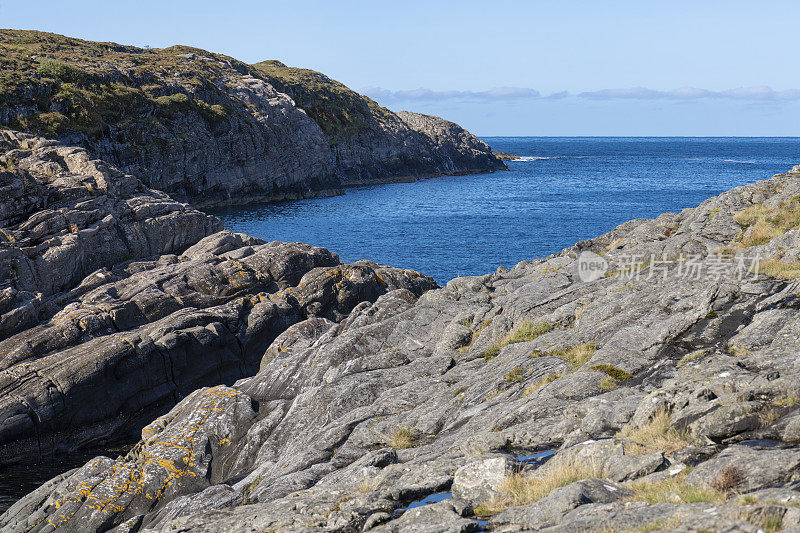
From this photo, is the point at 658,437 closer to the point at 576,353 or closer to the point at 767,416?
the point at 767,416

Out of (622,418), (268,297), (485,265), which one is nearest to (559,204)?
(485,265)

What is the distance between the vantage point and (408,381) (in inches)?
835

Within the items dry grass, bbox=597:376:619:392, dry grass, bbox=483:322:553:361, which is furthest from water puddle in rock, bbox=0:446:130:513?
dry grass, bbox=597:376:619:392

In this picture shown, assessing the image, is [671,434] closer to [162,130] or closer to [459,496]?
[459,496]

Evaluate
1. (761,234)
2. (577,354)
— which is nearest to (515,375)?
(577,354)

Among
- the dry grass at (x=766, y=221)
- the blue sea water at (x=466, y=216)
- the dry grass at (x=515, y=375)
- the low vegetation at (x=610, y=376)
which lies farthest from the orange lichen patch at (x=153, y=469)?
the blue sea water at (x=466, y=216)

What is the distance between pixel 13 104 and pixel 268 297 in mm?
62096

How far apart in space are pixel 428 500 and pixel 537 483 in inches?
81.8

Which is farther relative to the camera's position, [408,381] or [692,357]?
[408,381]

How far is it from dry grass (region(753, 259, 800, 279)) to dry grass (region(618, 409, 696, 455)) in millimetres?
9354

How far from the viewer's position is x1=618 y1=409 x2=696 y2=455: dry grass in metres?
11.0

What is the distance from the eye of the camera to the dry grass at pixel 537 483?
414 inches

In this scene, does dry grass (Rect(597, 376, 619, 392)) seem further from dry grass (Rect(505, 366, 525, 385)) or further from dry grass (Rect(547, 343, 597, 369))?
dry grass (Rect(505, 366, 525, 385))

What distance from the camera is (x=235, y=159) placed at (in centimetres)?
10600
